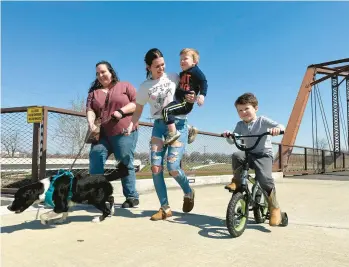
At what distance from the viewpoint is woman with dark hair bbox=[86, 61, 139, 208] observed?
3.52m

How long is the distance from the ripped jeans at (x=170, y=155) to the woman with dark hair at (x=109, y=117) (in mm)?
468

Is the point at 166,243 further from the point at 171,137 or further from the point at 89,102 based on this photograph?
the point at 89,102

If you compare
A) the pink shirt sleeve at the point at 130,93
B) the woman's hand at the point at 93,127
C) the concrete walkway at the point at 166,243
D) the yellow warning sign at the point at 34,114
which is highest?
the pink shirt sleeve at the point at 130,93

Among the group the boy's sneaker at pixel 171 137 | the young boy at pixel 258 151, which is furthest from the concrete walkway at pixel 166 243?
the boy's sneaker at pixel 171 137

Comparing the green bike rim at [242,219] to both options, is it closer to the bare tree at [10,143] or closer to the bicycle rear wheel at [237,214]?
the bicycle rear wheel at [237,214]

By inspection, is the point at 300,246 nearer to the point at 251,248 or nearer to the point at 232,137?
the point at 251,248

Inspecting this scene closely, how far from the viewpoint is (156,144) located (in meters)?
3.20

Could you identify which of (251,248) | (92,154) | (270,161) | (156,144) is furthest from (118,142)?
(251,248)

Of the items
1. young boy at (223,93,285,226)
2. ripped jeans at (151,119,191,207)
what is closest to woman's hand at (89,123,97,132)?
ripped jeans at (151,119,191,207)

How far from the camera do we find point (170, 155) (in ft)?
10.2

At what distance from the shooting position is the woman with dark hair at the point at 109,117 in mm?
3518

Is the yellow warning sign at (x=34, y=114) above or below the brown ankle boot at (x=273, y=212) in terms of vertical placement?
above

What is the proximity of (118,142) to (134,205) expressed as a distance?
2.82ft

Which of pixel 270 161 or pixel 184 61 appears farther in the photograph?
pixel 184 61
